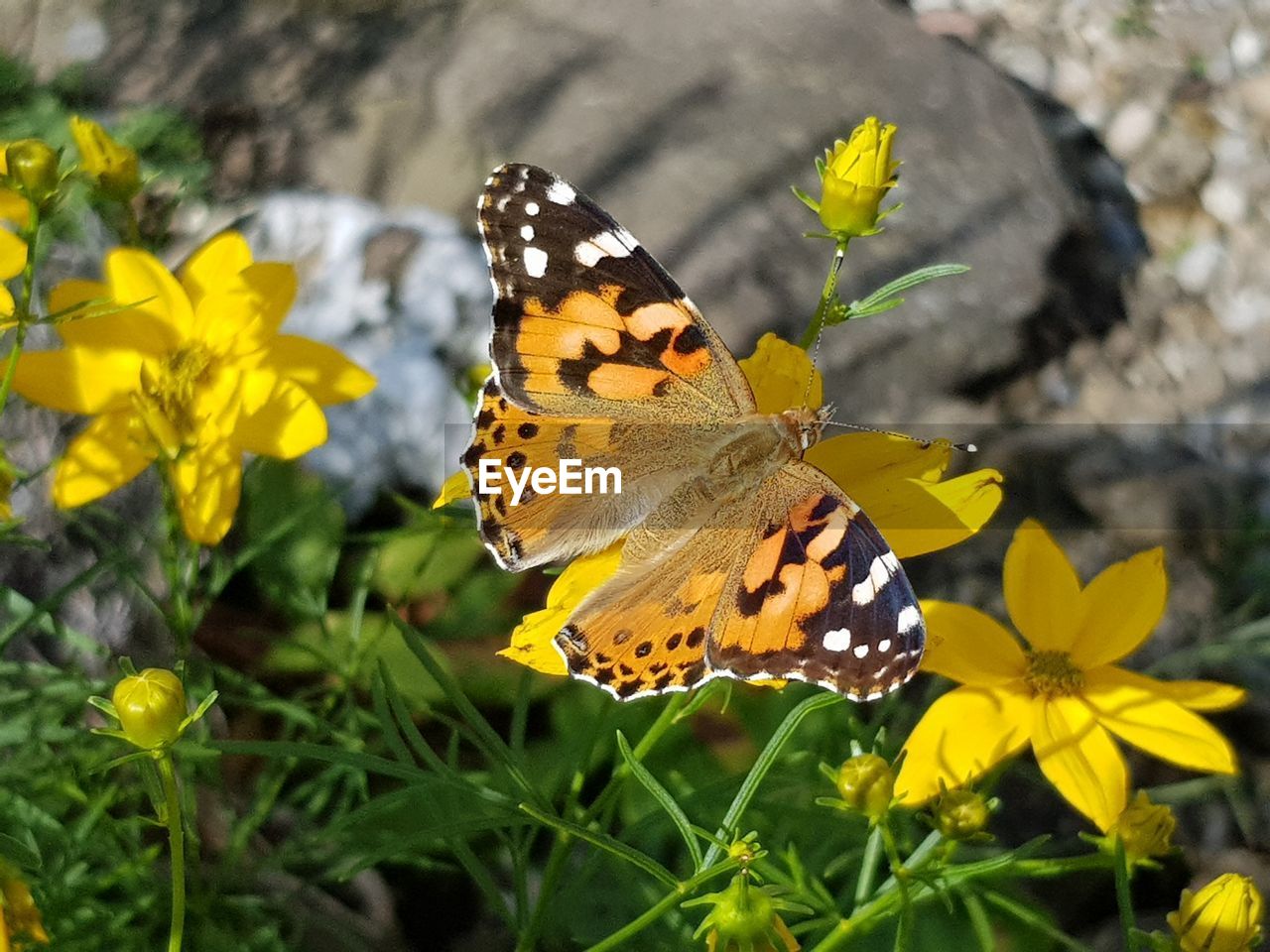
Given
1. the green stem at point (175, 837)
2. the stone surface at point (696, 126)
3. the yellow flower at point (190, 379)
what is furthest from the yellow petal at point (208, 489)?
the stone surface at point (696, 126)

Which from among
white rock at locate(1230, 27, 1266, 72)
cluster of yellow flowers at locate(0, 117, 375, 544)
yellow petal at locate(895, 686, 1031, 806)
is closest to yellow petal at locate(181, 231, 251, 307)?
cluster of yellow flowers at locate(0, 117, 375, 544)

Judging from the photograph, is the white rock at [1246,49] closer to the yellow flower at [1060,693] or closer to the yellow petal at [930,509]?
the yellow flower at [1060,693]

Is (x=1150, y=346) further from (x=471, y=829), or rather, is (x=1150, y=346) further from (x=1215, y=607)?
(x=471, y=829)

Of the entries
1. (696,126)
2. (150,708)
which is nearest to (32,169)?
(150,708)

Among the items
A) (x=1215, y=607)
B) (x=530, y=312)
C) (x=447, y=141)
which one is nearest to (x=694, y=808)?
(x=530, y=312)

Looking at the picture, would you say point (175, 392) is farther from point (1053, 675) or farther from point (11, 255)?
point (1053, 675)
